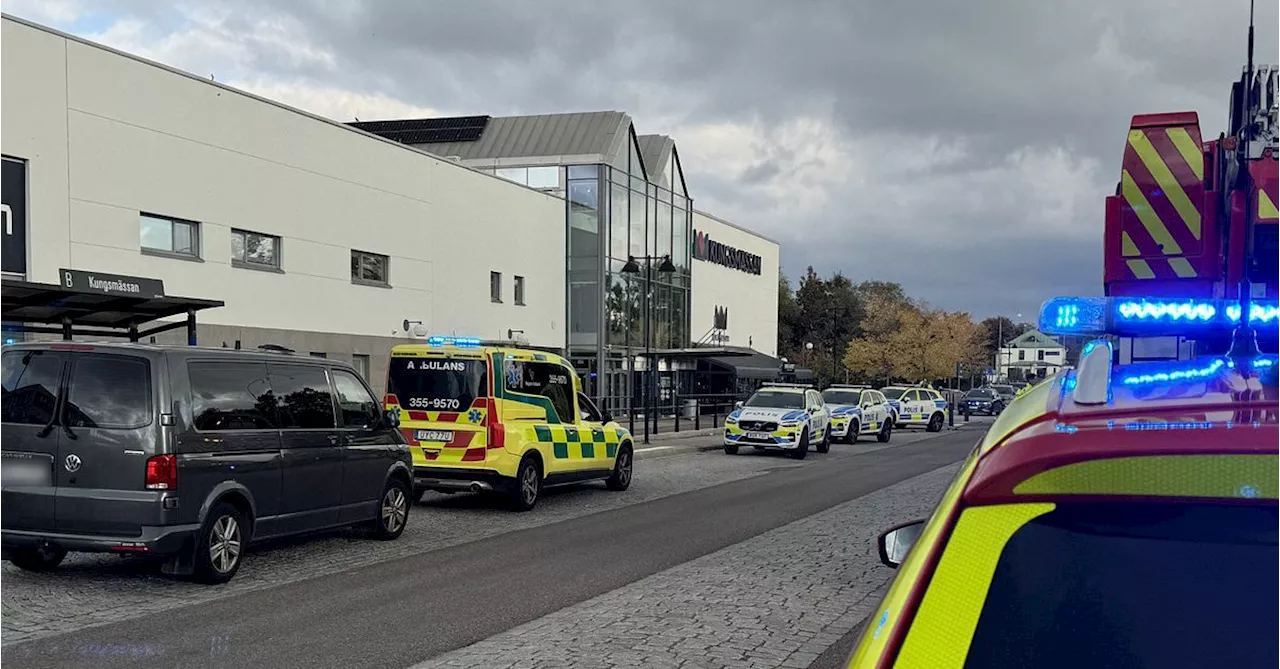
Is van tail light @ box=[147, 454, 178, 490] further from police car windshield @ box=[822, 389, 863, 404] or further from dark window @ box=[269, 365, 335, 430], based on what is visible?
police car windshield @ box=[822, 389, 863, 404]

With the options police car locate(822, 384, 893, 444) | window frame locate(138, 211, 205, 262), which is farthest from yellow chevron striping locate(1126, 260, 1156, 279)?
police car locate(822, 384, 893, 444)

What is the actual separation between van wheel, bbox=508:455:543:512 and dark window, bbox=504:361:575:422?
0.86m

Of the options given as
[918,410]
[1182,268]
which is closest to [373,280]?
[918,410]

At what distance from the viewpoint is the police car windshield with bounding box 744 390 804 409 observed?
26.2 m

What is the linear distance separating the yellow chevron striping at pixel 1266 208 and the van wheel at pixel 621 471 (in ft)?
40.4

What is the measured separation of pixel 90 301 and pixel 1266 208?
13.2 metres

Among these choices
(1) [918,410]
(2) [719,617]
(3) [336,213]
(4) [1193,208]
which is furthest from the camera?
(1) [918,410]

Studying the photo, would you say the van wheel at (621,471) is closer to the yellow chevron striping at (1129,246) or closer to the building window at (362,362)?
the yellow chevron striping at (1129,246)

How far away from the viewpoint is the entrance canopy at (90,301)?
495 inches

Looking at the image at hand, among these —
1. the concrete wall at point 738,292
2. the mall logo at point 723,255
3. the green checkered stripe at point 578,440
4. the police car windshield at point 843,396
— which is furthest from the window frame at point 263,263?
the mall logo at point 723,255

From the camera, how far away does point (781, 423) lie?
25.2 m

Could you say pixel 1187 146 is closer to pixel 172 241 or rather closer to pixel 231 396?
pixel 231 396

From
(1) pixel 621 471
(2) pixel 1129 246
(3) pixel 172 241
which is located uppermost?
(3) pixel 172 241

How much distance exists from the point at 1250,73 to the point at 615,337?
3560cm
